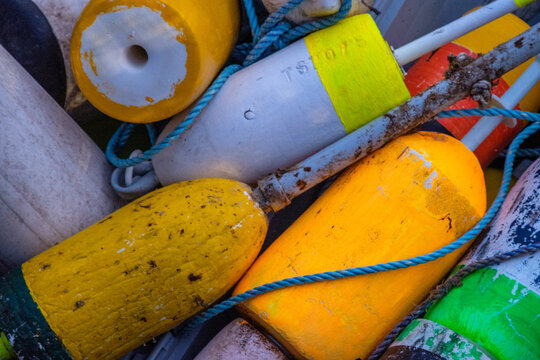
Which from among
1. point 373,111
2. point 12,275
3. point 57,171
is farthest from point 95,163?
point 373,111

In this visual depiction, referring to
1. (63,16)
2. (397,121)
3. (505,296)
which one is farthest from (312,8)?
(505,296)

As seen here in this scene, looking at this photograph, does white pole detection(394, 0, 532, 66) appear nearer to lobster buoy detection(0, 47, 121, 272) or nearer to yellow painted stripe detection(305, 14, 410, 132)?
yellow painted stripe detection(305, 14, 410, 132)

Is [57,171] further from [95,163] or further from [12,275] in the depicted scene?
[12,275]

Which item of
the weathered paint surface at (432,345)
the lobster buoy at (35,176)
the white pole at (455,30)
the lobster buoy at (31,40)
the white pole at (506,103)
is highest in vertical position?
the lobster buoy at (31,40)

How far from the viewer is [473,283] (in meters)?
0.97

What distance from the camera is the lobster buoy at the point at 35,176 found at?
1.04 meters

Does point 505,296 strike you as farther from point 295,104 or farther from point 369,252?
point 295,104

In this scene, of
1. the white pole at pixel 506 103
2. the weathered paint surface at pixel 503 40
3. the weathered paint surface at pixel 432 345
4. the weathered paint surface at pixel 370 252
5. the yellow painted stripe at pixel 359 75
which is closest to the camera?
the weathered paint surface at pixel 432 345

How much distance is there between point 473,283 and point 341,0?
709mm

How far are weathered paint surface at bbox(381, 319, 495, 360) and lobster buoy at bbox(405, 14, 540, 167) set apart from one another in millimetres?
542

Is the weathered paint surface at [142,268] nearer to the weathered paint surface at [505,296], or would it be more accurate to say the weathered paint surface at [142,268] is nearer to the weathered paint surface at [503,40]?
the weathered paint surface at [505,296]

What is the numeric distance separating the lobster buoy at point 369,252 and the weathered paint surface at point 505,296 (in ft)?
0.22

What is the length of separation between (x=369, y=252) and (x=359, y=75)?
0.41 m

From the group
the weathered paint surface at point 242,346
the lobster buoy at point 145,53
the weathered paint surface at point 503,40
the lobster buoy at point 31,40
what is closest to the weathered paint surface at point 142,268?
the weathered paint surface at point 242,346
